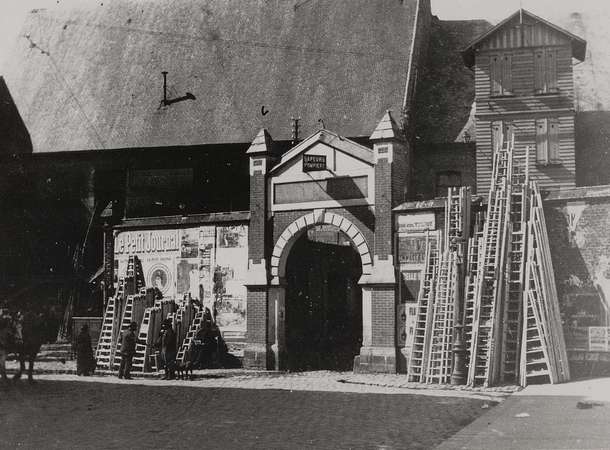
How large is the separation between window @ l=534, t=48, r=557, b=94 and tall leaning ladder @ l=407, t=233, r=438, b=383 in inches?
375

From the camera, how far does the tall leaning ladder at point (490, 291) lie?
59.5 feet

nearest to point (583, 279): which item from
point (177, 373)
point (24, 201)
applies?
point (177, 373)

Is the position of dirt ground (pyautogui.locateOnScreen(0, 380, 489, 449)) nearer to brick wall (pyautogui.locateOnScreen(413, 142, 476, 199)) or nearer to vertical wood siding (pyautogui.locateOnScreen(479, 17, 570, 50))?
brick wall (pyautogui.locateOnScreen(413, 142, 476, 199))

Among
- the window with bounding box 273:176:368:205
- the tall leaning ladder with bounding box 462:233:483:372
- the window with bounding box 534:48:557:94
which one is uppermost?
the window with bounding box 534:48:557:94

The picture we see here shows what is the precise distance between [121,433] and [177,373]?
1043 cm

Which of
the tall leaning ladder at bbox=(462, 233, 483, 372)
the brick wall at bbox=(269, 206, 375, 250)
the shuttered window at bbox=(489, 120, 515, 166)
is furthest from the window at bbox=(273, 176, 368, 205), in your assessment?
the shuttered window at bbox=(489, 120, 515, 166)

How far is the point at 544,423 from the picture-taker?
1220 centimetres

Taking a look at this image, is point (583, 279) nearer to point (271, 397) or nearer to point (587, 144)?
point (271, 397)

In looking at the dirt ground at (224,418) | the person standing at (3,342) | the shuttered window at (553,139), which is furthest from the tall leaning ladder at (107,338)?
the shuttered window at (553,139)

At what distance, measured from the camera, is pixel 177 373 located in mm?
22469

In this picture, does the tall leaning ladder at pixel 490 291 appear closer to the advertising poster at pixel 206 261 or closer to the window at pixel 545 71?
the window at pixel 545 71

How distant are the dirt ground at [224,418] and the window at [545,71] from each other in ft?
50.0

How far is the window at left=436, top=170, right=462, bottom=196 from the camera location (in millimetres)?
29812

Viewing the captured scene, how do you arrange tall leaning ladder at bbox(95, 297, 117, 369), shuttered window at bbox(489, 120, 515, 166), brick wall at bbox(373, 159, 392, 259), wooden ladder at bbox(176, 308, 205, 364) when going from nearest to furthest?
brick wall at bbox(373, 159, 392, 259) < wooden ladder at bbox(176, 308, 205, 364) < tall leaning ladder at bbox(95, 297, 117, 369) < shuttered window at bbox(489, 120, 515, 166)
